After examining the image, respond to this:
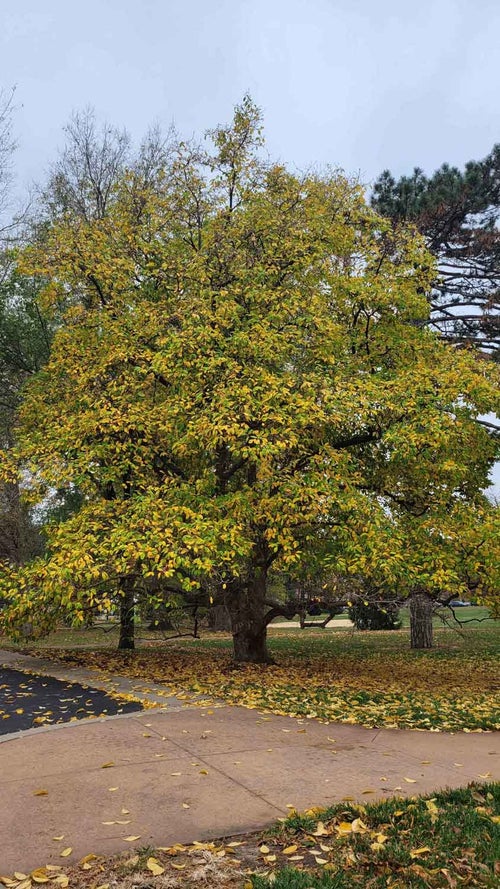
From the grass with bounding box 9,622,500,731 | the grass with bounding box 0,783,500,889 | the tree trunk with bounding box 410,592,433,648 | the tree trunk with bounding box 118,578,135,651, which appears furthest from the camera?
the tree trunk with bounding box 410,592,433,648

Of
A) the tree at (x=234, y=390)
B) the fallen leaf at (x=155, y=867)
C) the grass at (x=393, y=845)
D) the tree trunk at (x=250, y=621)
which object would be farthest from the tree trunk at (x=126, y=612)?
the fallen leaf at (x=155, y=867)

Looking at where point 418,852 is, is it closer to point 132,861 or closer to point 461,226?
point 132,861

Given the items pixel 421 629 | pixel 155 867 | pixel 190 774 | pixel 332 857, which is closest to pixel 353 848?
pixel 332 857

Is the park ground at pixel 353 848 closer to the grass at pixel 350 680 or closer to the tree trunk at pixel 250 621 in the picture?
the grass at pixel 350 680

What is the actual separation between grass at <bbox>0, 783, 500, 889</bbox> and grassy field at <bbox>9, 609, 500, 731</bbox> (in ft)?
10.0

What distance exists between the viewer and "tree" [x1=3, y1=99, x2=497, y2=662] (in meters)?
9.76

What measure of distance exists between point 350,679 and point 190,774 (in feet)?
20.9

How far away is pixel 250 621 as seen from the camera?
1259cm

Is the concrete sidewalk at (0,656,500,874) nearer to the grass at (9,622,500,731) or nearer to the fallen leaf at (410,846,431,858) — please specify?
the grass at (9,622,500,731)

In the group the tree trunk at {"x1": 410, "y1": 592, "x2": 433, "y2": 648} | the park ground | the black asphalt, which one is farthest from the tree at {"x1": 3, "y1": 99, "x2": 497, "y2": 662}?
the tree trunk at {"x1": 410, "y1": 592, "x2": 433, "y2": 648}

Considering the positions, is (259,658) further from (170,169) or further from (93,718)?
(170,169)

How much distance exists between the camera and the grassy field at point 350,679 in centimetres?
792

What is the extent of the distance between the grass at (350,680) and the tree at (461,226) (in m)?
8.79

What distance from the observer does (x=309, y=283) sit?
12.6 m
